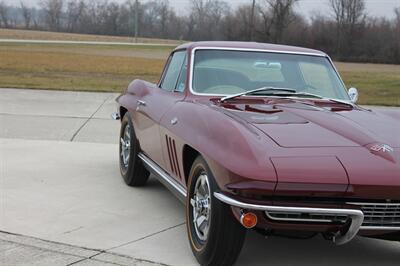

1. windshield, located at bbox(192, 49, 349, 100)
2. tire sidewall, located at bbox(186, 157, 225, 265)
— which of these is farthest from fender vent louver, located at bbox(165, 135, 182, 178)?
windshield, located at bbox(192, 49, 349, 100)

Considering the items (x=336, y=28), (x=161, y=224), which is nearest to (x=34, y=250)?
(x=161, y=224)

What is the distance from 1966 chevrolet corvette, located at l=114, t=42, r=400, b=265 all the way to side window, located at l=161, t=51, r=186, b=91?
9 centimetres

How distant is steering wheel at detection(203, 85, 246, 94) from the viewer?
5102mm

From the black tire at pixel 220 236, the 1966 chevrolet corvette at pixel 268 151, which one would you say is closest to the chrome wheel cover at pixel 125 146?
the 1966 chevrolet corvette at pixel 268 151

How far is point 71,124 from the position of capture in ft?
33.9

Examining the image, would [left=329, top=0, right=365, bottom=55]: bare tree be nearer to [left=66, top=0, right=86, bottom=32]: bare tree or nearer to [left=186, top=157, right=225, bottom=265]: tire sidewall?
[left=66, top=0, right=86, bottom=32]: bare tree

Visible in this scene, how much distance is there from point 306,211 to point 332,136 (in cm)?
70

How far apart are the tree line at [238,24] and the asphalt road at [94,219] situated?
75668 millimetres

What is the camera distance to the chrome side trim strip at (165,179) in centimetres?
457

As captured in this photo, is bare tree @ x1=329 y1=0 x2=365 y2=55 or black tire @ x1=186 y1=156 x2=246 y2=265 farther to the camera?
bare tree @ x1=329 y1=0 x2=365 y2=55

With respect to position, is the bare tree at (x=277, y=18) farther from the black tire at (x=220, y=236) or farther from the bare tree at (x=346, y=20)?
the black tire at (x=220, y=236)

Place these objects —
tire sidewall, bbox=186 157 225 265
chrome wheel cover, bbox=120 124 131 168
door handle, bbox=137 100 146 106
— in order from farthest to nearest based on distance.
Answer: chrome wheel cover, bbox=120 124 131 168 → door handle, bbox=137 100 146 106 → tire sidewall, bbox=186 157 225 265

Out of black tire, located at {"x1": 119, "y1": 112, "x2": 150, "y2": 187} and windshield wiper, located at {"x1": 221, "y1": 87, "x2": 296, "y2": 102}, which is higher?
windshield wiper, located at {"x1": 221, "y1": 87, "x2": 296, "y2": 102}

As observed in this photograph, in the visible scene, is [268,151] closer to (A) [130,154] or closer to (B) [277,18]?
(A) [130,154]
